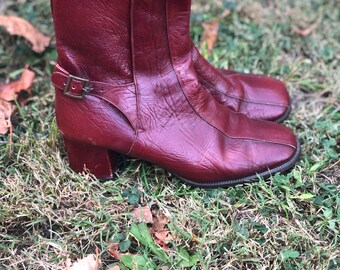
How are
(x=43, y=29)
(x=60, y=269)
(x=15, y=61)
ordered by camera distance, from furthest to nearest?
(x=43, y=29) < (x=15, y=61) < (x=60, y=269)

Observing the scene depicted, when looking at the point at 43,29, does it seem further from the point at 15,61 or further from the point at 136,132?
the point at 136,132

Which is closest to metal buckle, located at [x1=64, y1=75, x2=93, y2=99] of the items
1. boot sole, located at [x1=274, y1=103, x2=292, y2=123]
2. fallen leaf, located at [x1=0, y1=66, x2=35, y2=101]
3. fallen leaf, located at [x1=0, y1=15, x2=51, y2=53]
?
fallen leaf, located at [x1=0, y1=66, x2=35, y2=101]

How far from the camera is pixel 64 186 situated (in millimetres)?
1544

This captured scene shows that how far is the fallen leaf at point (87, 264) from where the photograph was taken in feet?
4.38

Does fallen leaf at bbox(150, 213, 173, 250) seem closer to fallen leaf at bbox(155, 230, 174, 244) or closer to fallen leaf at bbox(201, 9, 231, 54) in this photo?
fallen leaf at bbox(155, 230, 174, 244)

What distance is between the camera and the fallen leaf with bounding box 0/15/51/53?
211 cm

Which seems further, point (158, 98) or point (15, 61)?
point (15, 61)

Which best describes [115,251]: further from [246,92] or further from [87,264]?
[246,92]

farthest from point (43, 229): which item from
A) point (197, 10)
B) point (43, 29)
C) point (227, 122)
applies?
point (197, 10)

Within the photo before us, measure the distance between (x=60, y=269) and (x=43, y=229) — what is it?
0.16m

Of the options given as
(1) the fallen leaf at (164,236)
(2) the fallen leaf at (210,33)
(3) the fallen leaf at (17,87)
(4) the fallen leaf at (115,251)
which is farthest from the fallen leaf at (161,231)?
(2) the fallen leaf at (210,33)

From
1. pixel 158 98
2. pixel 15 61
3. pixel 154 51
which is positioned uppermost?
pixel 154 51

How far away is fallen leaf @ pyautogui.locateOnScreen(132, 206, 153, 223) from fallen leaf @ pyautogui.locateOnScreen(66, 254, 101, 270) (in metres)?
0.17

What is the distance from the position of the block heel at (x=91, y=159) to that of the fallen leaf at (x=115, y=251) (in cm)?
Result: 24
